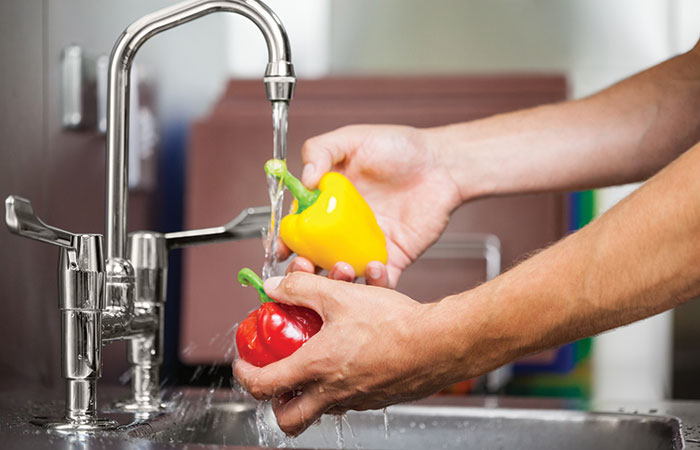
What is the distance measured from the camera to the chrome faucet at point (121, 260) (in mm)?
895

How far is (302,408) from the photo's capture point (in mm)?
858

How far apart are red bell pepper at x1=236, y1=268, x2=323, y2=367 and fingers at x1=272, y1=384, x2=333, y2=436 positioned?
0.17 ft

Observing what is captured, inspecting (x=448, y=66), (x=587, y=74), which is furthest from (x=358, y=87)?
(x=587, y=74)

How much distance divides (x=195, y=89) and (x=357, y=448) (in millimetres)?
1282

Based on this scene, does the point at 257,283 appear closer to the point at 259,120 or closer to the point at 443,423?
the point at 443,423

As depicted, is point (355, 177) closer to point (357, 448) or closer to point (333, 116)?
point (357, 448)

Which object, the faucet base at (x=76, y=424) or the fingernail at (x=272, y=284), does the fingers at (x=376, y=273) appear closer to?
the fingernail at (x=272, y=284)

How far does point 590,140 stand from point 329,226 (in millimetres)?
386

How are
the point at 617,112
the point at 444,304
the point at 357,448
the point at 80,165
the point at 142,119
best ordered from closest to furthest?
the point at 444,304 < the point at 357,448 < the point at 617,112 < the point at 80,165 < the point at 142,119

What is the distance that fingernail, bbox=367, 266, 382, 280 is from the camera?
105 cm

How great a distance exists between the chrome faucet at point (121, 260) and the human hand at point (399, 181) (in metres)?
0.15

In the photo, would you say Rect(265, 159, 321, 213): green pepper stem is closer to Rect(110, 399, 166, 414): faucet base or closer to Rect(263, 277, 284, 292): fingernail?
Rect(263, 277, 284, 292): fingernail

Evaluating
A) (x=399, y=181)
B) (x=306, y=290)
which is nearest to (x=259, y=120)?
(x=399, y=181)

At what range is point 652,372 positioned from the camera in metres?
2.22
